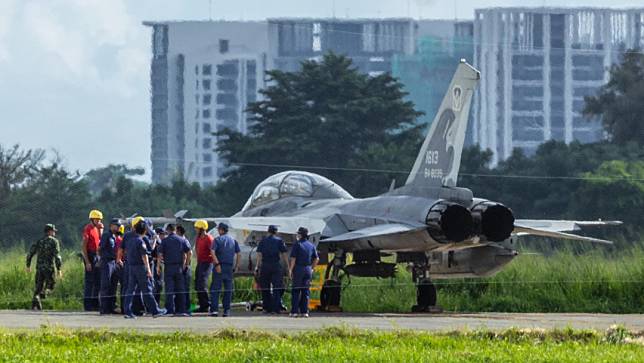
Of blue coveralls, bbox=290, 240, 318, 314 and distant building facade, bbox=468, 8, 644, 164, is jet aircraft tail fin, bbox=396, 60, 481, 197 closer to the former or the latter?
blue coveralls, bbox=290, 240, 318, 314

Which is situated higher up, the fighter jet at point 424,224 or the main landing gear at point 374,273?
the fighter jet at point 424,224

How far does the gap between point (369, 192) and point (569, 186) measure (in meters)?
6.09

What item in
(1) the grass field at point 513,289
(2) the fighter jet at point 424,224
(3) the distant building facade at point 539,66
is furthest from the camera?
(3) the distant building facade at point 539,66

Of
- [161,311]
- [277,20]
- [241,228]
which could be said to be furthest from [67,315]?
[277,20]

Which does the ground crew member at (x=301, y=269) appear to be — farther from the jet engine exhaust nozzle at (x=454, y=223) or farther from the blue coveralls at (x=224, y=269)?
the jet engine exhaust nozzle at (x=454, y=223)

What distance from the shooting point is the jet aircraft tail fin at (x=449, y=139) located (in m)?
31.4

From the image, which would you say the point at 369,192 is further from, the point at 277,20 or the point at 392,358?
the point at 392,358

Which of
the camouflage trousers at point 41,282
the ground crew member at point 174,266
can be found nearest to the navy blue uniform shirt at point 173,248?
the ground crew member at point 174,266

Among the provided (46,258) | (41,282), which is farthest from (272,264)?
(41,282)

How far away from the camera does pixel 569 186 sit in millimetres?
48625

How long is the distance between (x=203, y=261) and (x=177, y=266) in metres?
0.78

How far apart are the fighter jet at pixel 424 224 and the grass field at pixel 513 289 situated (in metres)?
1.07

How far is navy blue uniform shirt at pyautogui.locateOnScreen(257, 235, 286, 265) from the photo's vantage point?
31.0 metres

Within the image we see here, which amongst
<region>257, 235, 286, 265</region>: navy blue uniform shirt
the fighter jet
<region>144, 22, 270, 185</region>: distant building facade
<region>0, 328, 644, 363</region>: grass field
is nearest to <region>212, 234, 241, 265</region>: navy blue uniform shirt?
<region>257, 235, 286, 265</region>: navy blue uniform shirt
